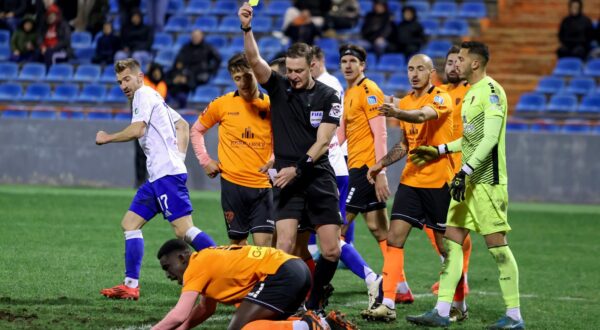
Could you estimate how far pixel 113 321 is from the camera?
855 cm

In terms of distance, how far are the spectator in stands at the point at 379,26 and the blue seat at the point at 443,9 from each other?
1.75 metres

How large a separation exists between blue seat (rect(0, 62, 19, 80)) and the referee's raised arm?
18538 millimetres

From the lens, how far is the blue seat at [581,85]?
879 inches

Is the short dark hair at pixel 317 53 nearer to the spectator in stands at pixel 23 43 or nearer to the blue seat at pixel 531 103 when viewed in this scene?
the blue seat at pixel 531 103

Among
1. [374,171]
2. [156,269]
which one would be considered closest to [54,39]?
[156,269]

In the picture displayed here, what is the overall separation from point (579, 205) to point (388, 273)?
1187 cm

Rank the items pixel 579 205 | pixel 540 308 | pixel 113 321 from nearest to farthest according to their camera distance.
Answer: pixel 113 321
pixel 540 308
pixel 579 205

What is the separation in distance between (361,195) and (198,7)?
17.8 meters

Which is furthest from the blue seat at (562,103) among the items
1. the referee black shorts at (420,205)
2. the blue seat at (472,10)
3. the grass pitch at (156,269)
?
the referee black shorts at (420,205)

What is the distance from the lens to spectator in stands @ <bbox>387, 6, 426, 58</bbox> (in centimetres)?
2364

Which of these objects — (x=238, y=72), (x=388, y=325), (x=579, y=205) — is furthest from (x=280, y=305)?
(x=579, y=205)

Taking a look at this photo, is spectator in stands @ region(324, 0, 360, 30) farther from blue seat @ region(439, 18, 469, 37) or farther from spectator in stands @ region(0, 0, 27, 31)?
spectator in stands @ region(0, 0, 27, 31)

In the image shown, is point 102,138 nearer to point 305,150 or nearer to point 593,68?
point 305,150

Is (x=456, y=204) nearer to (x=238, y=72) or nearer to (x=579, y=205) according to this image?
(x=238, y=72)
